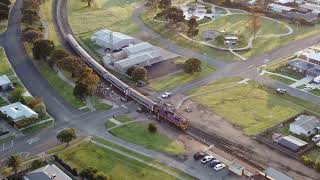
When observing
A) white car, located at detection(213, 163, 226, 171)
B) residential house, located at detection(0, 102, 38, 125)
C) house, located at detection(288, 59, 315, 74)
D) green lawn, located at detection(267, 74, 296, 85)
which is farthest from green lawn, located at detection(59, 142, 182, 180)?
house, located at detection(288, 59, 315, 74)

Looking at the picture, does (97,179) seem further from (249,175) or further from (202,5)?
(202,5)

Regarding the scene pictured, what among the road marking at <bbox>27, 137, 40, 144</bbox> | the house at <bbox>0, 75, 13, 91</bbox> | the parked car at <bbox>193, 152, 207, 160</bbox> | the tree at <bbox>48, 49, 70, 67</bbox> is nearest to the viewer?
the parked car at <bbox>193, 152, 207, 160</bbox>

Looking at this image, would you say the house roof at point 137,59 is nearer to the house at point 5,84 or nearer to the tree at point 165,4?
the house at point 5,84

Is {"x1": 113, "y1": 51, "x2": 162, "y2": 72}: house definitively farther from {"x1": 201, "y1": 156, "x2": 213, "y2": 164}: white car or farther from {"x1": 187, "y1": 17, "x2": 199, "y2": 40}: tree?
{"x1": 201, "y1": 156, "x2": 213, "y2": 164}: white car

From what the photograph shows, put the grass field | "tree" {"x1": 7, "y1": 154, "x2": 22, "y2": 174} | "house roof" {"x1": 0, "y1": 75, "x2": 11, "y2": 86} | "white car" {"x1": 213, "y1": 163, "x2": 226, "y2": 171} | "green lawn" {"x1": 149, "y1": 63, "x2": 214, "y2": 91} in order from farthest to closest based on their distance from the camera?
"green lawn" {"x1": 149, "y1": 63, "x2": 214, "y2": 91} → "house roof" {"x1": 0, "y1": 75, "x2": 11, "y2": 86} → the grass field → "white car" {"x1": 213, "y1": 163, "x2": 226, "y2": 171} → "tree" {"x1": 7, "y1": 154, "x2": 22, "y2": 174}

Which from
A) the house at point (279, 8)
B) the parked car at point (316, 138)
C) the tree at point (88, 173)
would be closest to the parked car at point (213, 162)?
the tree at point (88, 173)

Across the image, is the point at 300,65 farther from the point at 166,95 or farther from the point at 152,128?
the point at 152,128
